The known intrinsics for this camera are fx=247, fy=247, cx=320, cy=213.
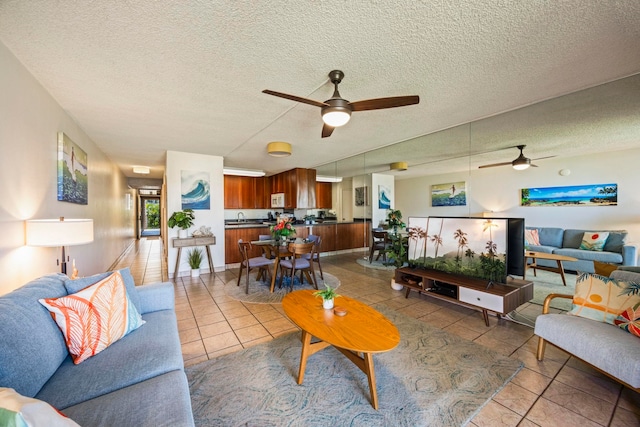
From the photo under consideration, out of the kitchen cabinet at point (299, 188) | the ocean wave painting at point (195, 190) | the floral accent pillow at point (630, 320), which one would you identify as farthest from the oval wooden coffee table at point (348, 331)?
the kitchen cabinet at point (299, 188)

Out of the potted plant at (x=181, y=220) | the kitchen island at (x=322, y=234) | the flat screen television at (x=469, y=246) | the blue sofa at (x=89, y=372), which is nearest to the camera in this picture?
the blue sofa at (x=89, y=372)

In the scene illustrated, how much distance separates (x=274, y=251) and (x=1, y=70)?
10.5 ft

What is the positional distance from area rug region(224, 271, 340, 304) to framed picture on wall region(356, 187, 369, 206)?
1860 millimetres

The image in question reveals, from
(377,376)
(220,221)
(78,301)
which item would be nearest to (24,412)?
(78,301)

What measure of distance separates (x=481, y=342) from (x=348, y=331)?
5.21ft

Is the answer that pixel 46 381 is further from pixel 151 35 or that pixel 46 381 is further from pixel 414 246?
pixel 414 246

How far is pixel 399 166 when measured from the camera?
4.76 m

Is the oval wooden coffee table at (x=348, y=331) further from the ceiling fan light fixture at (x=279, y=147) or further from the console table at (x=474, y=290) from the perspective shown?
the ceiling fan light fixture at (x=279, y=147)

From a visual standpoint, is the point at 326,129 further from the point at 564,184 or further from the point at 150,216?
the point at 150,216

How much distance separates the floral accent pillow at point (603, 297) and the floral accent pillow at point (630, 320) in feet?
0.14

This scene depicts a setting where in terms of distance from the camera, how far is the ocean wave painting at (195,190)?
16.3 feet

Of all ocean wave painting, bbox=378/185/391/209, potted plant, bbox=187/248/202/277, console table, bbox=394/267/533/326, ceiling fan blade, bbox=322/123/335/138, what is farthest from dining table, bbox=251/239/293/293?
ocean wave painting, bbox=378/185/391/209

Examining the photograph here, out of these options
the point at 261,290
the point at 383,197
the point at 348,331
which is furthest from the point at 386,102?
the point at 261,290

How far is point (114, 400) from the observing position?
110 cm
